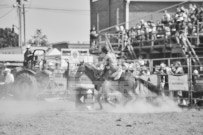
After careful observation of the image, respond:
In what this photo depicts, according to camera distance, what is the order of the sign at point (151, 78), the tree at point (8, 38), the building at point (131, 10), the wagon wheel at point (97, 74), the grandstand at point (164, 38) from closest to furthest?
→ the wagon wheel at point (97, 74) → the sign at point (151, 78) → the grandstand at point (164, 38) → the building at point (131, 10) → the tree at point (8, 38)

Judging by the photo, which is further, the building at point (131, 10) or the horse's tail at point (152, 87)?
the building at point (131, 10)

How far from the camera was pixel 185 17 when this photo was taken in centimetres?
1644

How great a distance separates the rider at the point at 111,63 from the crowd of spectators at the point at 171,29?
5829mm

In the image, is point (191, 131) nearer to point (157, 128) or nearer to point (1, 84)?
point (157, 128)

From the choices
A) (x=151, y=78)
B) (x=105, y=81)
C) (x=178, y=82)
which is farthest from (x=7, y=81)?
(x=178, y=82)

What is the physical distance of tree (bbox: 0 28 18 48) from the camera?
185 feet

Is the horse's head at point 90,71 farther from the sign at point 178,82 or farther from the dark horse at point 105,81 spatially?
the sign at point 178,82

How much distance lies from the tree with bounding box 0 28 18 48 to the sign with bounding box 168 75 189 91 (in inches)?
1843

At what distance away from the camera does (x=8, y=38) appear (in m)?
57.0

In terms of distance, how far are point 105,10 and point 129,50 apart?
38.8ft

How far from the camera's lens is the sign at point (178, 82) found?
11.9 meters

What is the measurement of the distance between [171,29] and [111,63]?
637cm

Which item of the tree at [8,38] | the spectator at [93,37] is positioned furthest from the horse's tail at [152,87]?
the tree at [8,38]

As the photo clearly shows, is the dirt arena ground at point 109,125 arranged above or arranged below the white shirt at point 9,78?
below
